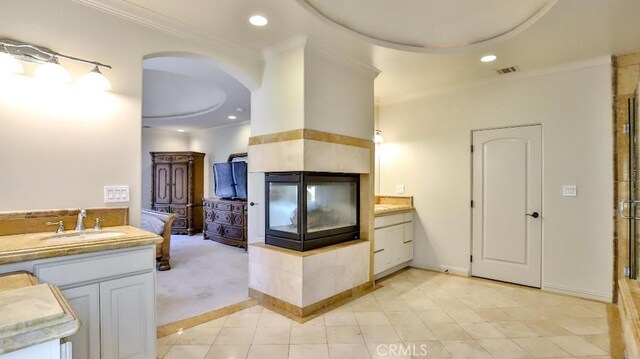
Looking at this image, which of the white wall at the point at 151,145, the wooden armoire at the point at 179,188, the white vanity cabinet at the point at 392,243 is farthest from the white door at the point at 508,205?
the white wall at the point at 151,145

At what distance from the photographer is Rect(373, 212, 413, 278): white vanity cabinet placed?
3.81m

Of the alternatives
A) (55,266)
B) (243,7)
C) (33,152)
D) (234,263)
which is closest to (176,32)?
(243,7)

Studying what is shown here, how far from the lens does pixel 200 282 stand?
12.9 ft

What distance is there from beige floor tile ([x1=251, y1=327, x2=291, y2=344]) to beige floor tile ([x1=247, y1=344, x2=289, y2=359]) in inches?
2.8

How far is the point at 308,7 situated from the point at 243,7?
49 cm

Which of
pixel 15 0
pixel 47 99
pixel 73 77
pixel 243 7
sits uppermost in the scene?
pixel 243 7

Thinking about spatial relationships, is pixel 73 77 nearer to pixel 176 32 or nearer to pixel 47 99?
pixel 47 99

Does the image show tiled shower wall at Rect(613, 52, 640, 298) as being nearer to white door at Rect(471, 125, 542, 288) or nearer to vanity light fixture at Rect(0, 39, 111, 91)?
white door at Rect(471, 125, 542, 288)

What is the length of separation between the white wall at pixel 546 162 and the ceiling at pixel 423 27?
0.38m

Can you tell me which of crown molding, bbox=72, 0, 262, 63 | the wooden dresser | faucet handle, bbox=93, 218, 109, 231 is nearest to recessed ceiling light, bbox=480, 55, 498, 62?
crown molding, bbox=72, 0, 262, 63

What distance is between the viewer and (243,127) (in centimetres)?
A: 709

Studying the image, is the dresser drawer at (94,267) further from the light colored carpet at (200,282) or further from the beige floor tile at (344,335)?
the beige floor tile at (344,335)

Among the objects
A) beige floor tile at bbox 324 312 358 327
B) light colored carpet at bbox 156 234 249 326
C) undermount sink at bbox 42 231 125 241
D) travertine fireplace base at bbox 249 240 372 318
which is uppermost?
undermount sink at bbox 42 231 125 241

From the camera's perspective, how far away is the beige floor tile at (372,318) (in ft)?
9.14
